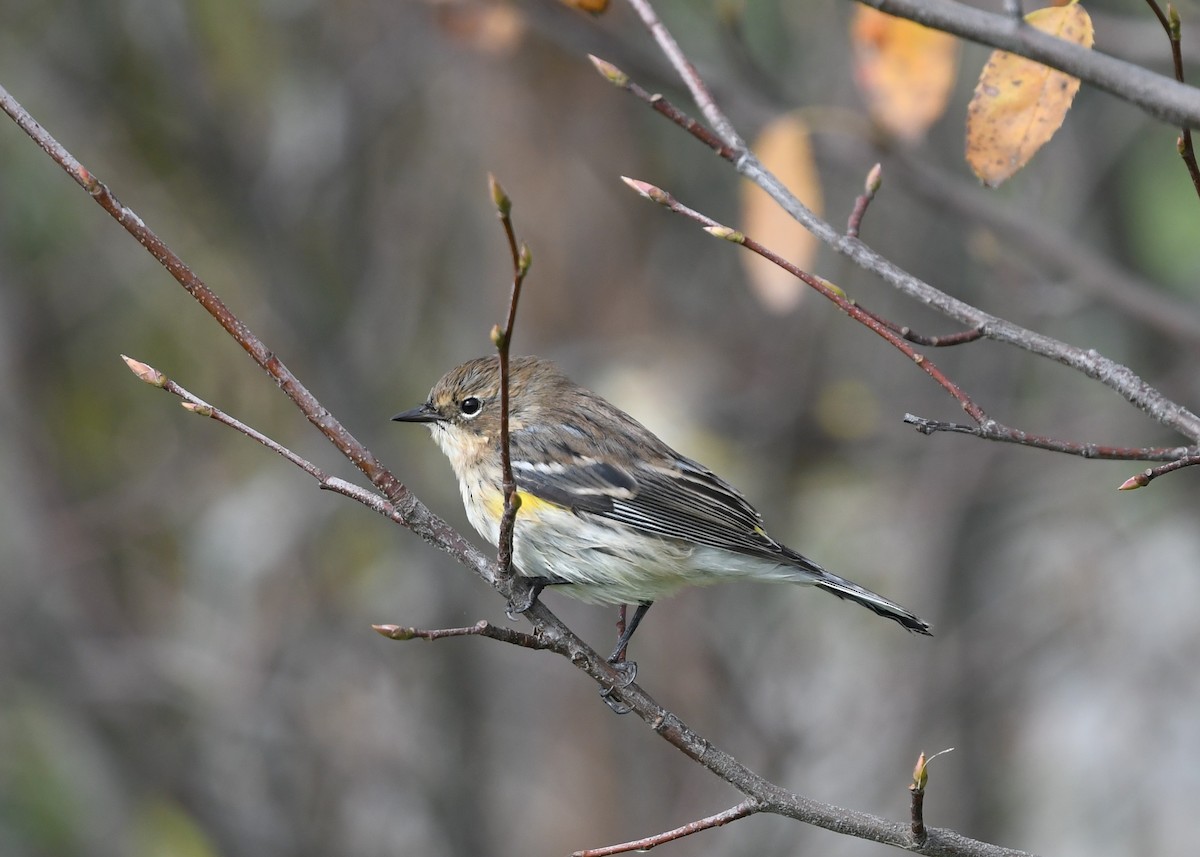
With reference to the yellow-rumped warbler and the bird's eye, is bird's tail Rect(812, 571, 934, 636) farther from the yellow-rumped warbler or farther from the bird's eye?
the bird's eye

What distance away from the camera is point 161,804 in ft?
20.6

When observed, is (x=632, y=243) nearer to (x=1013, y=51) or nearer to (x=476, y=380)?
(x=476, y=380)

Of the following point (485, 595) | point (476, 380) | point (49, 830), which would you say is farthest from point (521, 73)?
point (49, 830)

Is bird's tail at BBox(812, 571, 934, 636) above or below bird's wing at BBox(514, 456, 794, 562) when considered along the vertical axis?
below

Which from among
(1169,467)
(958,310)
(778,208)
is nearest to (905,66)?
(778,208)

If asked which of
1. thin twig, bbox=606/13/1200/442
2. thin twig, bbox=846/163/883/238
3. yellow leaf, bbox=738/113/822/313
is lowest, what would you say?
thin twig, bbox=606/13/1200/442

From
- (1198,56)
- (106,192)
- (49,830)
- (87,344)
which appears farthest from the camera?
(87,344)

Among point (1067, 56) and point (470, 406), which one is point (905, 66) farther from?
point (470, 406)

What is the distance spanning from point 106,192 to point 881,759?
16.4 ft

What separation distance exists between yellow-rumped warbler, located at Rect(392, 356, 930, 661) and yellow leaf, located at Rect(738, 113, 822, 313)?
0.81m

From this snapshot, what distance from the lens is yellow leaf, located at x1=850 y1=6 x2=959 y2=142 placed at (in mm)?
3471

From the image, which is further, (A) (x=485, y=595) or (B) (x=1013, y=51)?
(A) (x=485, y=595)

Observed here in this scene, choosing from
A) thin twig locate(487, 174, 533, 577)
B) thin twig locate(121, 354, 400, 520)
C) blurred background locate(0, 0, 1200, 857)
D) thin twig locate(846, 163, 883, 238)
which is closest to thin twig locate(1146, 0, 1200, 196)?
thin twig locate(846, 163, 883, 238)

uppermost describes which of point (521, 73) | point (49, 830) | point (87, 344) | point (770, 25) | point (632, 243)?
point (770, 25)
